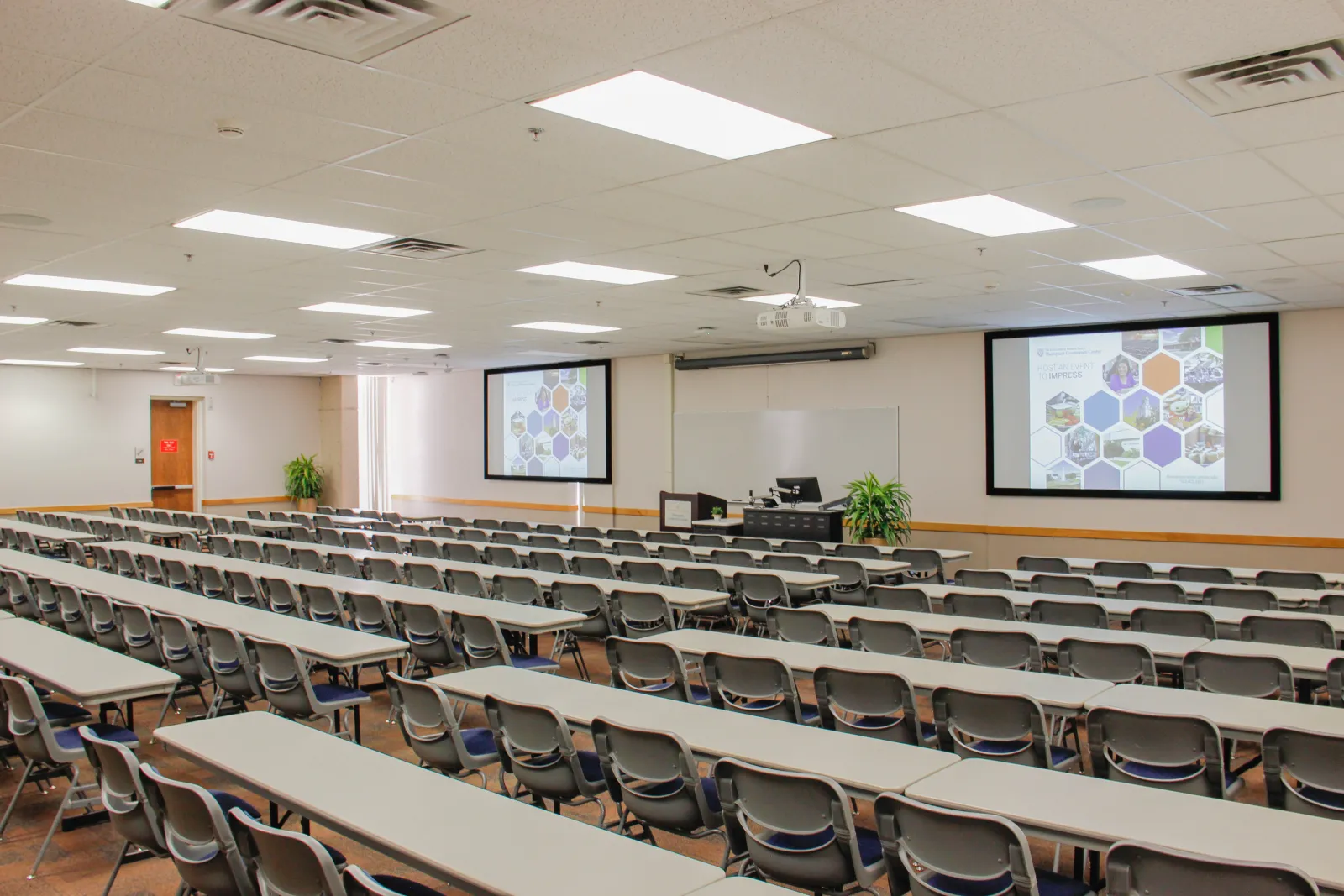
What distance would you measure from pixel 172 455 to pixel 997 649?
1744 cm

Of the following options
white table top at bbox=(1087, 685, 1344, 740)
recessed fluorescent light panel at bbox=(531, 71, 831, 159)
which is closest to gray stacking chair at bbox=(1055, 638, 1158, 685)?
white table top at bbox=(1087, 685, 1344, 740)

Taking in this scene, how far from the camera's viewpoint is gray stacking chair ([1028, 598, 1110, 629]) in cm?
606

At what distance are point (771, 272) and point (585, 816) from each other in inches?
186

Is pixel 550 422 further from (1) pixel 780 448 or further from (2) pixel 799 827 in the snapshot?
(2) pixel 799 827

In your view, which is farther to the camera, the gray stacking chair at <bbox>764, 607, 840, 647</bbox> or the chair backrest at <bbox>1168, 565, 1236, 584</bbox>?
the chair backrest at <bbox>1168, 565, 1236, 584</bbox>

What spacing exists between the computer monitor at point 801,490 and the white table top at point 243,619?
7556mm

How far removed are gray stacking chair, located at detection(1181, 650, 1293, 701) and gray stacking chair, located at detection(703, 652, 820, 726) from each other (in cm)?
179

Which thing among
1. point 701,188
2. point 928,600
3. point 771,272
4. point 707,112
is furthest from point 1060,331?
point 707,112

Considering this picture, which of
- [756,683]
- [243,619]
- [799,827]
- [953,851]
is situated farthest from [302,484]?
[953,851]

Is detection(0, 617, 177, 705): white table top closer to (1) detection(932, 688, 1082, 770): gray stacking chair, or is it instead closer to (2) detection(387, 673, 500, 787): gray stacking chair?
(2) detection(387, 673, 500, 787): gray stacking chair

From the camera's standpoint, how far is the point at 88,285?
8375 millimetres

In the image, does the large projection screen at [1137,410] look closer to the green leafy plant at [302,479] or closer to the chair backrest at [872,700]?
the chair backrest at [872,700]

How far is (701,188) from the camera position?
209 inches

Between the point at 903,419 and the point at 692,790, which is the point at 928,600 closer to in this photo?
the point at 692,790
